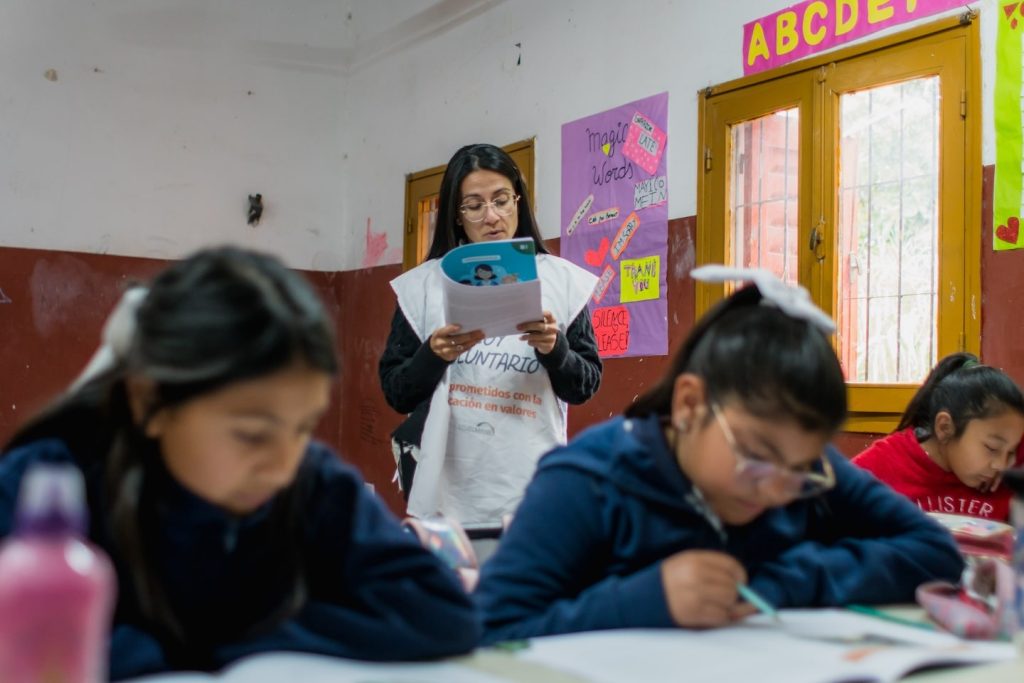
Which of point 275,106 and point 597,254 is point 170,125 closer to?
point 275,106

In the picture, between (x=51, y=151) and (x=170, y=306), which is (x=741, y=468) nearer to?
(x=170, y=306)

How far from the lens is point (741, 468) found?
1215mm

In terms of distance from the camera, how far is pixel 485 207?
2.49m

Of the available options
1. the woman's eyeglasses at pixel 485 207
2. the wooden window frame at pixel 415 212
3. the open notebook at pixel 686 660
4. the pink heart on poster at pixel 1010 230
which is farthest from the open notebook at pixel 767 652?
the wooden window frame at pixel 415 212

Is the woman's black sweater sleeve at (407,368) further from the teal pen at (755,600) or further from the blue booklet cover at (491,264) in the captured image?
the teal pen at (755,600)

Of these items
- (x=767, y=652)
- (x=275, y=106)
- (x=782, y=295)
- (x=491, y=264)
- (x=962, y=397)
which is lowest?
(x=767, y=652)

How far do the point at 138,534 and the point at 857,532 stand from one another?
1.01 m

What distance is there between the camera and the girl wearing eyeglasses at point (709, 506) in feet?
4.00

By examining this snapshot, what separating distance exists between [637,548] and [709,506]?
11 centimetres

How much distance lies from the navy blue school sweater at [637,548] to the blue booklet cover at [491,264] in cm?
84

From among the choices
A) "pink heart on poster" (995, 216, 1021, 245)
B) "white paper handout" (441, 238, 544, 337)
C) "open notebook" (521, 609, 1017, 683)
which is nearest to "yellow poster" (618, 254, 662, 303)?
"pink heart on poster" (995, 216, 1021, 245)

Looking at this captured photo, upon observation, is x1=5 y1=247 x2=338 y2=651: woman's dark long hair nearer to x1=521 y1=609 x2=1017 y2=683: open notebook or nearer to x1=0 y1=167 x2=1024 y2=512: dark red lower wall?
x1=521 y1=609 x2=1017 y2=683: open notebook

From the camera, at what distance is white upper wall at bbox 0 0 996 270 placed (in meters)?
5.07

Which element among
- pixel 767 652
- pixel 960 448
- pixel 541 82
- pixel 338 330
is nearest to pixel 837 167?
pixel 960 448
